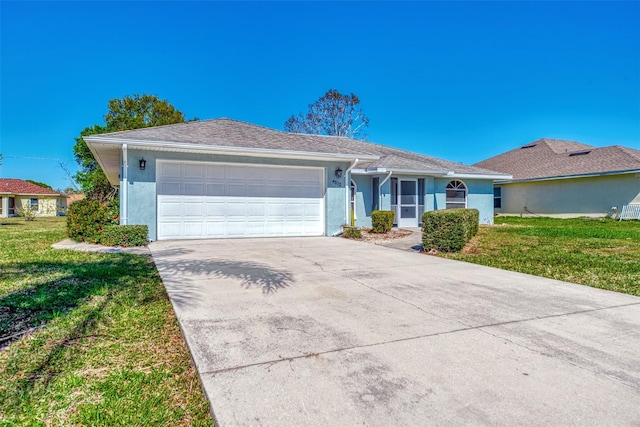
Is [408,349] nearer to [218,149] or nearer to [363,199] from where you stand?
[218,149]

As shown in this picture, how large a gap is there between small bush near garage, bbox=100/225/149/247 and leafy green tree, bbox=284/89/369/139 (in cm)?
2441

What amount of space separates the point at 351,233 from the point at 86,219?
315 inches

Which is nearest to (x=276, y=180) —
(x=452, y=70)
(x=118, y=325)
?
(x=118, y=325)

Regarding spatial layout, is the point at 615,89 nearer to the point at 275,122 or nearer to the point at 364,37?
the point at 364,37

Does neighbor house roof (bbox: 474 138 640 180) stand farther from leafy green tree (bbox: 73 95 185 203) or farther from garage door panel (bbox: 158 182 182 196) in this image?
leafy green tree (bbox: 73 95 185 203)

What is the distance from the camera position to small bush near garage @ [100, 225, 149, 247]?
368 inches

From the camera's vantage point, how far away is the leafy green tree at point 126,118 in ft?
101

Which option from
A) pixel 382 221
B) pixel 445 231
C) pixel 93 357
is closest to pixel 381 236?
pixel 382 221

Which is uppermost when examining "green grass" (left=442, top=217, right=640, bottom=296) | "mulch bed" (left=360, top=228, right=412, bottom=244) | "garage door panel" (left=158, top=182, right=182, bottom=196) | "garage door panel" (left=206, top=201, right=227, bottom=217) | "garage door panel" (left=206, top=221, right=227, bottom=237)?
"garage door panel" (left=158, top=182, right=182, bottom=196)

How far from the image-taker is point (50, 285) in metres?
5.05

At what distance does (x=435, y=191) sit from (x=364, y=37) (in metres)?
10.2

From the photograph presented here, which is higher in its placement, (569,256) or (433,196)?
(433,196)

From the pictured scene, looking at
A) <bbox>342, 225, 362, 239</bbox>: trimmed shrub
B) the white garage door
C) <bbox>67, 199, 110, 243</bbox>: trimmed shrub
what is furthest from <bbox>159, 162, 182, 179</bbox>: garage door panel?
<bbox>342, 225, 362, 239</bbox>: trimmed shrub

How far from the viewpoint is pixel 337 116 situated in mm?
32406
